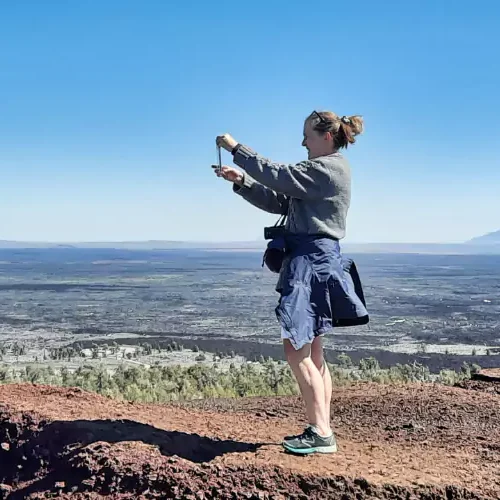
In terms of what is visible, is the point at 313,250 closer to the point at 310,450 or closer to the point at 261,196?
the point at 261,196

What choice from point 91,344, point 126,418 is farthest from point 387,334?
point 126,418

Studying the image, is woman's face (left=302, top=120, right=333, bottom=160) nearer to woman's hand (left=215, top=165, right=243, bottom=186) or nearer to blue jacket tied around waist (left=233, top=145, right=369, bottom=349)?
blue jacket tied around waist (left=233, top=145, right=369, bottom=349)

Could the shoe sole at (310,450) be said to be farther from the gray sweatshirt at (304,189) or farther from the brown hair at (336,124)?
the brown hair at (336,124)

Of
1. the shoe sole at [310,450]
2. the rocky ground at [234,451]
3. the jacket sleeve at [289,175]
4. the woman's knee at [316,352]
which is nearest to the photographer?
the rocky ground at [234,451]

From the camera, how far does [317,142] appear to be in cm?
469

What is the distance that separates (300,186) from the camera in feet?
14.8

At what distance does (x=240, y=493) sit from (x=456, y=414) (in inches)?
111

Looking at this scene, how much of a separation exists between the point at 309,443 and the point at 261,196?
5.39 ft

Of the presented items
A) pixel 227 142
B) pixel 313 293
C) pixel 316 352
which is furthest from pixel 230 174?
pixel 316 352

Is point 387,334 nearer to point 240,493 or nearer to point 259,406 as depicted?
point 259,406

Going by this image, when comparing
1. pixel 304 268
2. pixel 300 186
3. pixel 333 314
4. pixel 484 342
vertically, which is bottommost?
pixel 484 342

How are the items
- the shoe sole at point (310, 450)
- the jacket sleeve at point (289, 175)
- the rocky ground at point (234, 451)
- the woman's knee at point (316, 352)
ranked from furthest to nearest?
the woman's knee at point (316, 352) < the shoe sole at point (310, 450) < the jacket sleeve at point (289, 175) < the rocky ground at point (234, 451)

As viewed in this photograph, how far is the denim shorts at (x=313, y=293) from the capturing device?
445cm

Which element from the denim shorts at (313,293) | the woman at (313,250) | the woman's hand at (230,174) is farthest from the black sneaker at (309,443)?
the woman's hand at (230,174)
